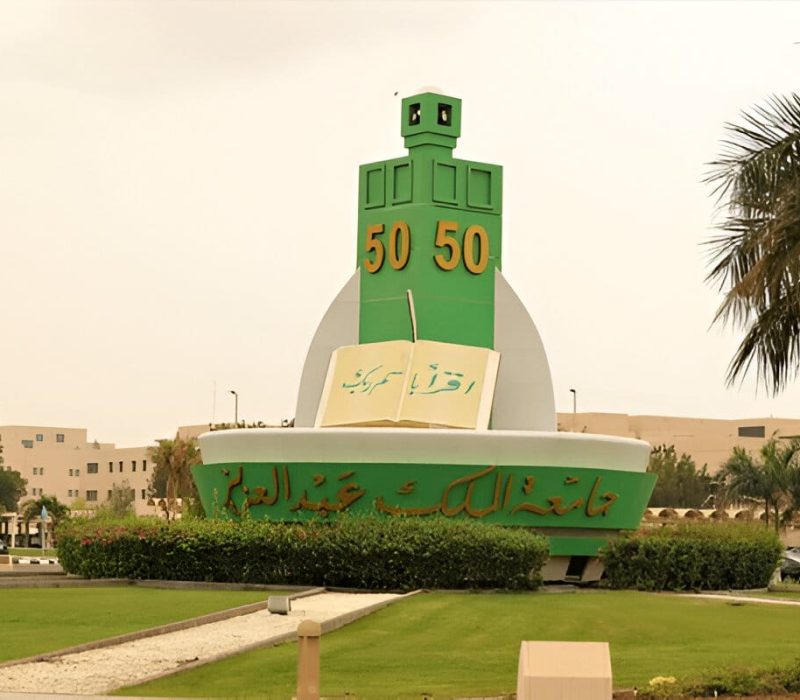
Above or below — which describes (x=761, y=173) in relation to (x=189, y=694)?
above

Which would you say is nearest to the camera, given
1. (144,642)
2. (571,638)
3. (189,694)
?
(189,694)

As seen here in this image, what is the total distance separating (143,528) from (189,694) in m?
18.8

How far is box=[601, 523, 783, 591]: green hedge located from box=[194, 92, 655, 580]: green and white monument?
1.88m

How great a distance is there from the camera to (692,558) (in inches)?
1491

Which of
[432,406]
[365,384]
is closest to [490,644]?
[432,406]

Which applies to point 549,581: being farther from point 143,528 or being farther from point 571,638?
point 571,638

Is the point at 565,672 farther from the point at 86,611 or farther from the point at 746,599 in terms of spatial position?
the point at 746,599

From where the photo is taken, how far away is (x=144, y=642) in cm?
2316

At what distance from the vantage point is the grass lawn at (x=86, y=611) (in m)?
23.7

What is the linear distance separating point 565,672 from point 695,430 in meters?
120

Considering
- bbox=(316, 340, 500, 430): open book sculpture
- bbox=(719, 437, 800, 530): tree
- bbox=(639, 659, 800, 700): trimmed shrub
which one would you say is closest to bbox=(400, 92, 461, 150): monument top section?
bbox=(316, 340, 500, 430): open book sculpture

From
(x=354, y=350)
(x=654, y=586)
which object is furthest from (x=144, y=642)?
(x=354, y=350)

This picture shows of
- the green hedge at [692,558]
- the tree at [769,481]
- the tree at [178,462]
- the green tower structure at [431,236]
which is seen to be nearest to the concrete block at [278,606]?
the green hedge at [692,558]

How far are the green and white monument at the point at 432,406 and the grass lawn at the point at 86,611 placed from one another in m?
5.76
